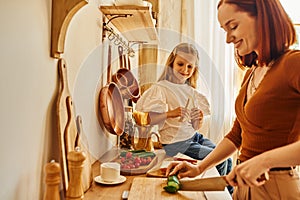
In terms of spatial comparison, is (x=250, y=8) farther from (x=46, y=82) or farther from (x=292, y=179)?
(x=46, y=82)

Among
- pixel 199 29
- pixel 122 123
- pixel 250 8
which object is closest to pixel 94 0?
pixel 122 123

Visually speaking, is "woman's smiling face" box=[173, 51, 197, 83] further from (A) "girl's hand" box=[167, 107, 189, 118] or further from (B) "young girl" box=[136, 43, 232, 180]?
(A) "girl's hand" box=[167, 107, 189, 118]

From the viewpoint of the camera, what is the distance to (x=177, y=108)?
1.62 m

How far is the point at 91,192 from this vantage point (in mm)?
1005

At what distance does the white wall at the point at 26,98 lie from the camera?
638 millimetres

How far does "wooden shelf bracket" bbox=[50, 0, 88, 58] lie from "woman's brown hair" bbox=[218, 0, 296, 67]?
40 centimetres

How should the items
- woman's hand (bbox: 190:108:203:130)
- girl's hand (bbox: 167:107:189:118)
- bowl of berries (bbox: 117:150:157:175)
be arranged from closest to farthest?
bowl of berries (bbox: 117:150:157:175) → girl's hand (bbox: 167:107:189:118) → woman's hand (bbox: 190:108:203:130)

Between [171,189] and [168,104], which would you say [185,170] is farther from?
[168,104]

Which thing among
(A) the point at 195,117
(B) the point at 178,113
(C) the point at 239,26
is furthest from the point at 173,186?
(A) the point at 195,117

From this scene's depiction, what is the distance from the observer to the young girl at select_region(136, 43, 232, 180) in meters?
1.62

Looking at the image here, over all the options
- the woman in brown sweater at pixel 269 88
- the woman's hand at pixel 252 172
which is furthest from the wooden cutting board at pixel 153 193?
the woman's hand at pixel 252 172

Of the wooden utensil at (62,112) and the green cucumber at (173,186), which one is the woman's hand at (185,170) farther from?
the wooden utensil at (62,112)

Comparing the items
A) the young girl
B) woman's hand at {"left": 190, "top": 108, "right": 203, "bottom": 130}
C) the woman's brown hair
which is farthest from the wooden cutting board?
woman's hand at {"left": 190, "top": 108, "right": 203, "bottom": 130}

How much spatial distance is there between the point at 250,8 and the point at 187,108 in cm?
85
